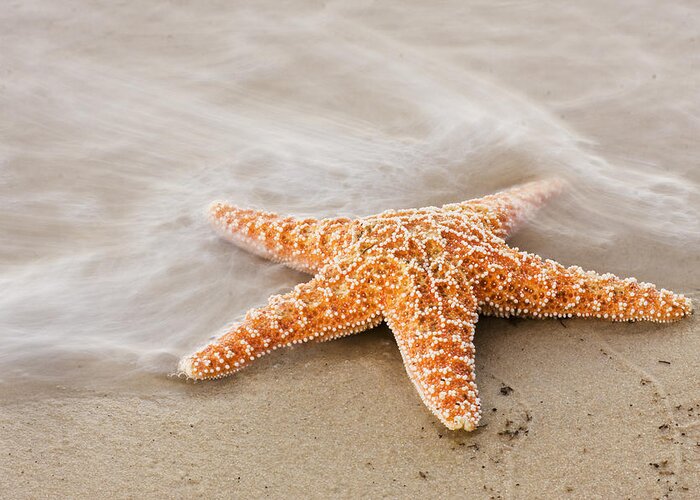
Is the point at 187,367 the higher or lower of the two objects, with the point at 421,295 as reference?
lower

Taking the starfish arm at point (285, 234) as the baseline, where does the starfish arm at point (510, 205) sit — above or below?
Result: above

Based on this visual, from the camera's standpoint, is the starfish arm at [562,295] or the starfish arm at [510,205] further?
the starfish arm at [510,205]

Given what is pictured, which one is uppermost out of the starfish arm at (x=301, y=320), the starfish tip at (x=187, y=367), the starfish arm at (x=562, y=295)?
the starfish arm at (x=562, y=295)

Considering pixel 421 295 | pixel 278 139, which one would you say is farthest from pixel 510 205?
pixel 278 139

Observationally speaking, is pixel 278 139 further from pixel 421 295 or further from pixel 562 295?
pixel 562 295

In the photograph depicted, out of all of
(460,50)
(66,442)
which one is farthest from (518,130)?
(66,442)

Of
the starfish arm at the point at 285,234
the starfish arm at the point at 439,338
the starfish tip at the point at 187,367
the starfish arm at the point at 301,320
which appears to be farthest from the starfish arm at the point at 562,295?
the starfish tip at the point at 187,367

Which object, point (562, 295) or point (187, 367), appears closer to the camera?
point (187, 367)

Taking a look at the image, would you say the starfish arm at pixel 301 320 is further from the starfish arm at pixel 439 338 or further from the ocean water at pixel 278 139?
the ocean water at pixel 278 139

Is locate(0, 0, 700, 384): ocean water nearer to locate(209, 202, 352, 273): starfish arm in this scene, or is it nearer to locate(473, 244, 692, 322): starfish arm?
locate(209, 202, 352, 273): starfish arm
